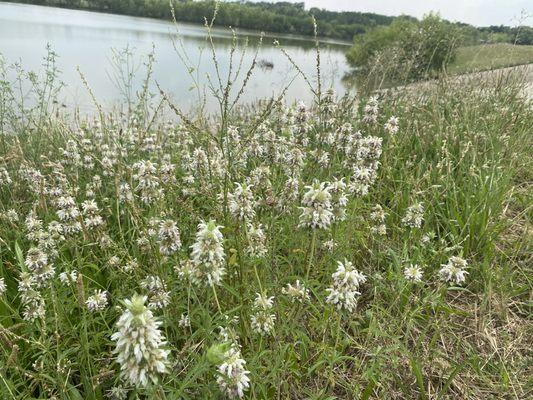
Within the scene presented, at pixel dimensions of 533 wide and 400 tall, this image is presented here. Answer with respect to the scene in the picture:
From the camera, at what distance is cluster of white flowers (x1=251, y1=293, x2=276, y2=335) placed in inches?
94.7

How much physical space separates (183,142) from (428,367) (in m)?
3.73

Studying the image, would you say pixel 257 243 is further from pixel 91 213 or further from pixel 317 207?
pixel 91 213

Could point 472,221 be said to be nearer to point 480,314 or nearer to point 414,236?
point 414,236

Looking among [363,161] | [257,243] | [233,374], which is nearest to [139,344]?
[233,374]

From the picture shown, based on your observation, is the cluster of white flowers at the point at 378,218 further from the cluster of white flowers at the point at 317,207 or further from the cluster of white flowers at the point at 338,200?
the cluster of white flowers at the point at 317,207

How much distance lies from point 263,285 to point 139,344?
1.46m

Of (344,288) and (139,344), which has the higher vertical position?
(139,344)

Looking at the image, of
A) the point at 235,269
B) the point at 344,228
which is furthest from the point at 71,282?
the point at 344,228

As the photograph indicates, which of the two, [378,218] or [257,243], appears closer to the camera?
[257,243]

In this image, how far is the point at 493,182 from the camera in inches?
173

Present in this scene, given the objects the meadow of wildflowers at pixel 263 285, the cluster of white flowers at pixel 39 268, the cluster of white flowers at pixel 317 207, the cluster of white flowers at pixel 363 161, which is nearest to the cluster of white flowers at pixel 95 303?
the meadow of wildflowers at pixel 263 285

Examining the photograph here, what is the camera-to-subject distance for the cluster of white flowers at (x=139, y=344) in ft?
4.71

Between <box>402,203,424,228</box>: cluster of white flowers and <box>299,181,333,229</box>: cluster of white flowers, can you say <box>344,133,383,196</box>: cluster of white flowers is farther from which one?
<box>299,181,333,229</box>: cluster of white flowers

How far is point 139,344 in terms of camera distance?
145 centimetres
